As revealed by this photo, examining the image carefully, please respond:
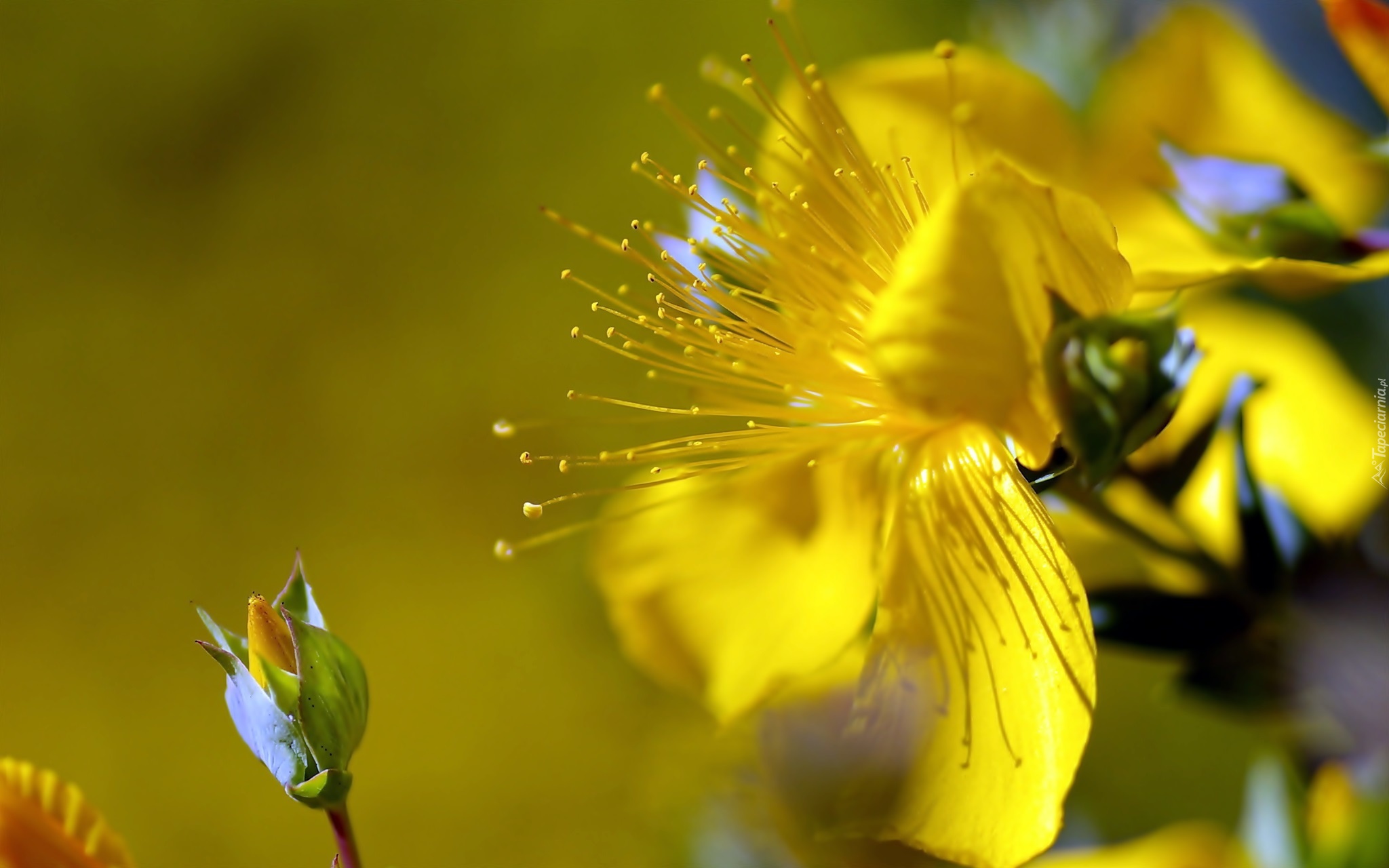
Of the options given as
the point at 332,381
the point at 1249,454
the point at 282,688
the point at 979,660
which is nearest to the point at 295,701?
the point at 282,688

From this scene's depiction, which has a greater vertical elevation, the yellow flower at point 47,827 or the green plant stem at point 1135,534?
the yellow flower at point 47,827

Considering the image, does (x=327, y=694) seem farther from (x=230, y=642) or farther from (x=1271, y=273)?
(x=1271, y=273)

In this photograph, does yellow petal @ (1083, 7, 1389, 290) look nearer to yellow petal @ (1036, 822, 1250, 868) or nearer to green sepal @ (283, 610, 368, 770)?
yellow petal @ (1036, 822, 1250, 868)

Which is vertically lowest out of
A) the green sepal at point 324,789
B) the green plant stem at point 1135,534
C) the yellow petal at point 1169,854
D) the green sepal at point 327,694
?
the yellow petal at point 1169,854

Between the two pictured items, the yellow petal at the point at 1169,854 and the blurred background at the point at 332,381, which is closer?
the yellow petal at the point at 1169,854

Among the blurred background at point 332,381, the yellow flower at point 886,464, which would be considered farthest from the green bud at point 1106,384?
the blurred background at point 332,381

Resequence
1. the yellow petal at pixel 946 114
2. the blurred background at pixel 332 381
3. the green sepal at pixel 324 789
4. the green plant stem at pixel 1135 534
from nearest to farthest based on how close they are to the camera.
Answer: the green sepal at pixel 324 789, the green plant stem at pixel 1135 534, the yellow petal at pixel 946 114, the blurred background at pixel 332 381

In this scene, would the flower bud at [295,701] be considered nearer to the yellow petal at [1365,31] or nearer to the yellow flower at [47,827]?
the yellow flower at [47,827]
